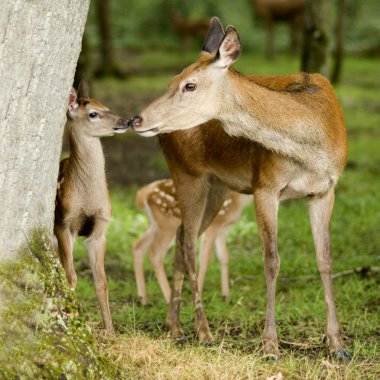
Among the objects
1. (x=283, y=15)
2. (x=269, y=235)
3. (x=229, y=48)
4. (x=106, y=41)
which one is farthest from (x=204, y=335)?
(x=283, y=15)

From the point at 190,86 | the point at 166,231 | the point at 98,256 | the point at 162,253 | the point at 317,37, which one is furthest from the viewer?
the point at 317,37

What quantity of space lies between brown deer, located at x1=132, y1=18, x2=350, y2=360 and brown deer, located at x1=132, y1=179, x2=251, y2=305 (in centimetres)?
118

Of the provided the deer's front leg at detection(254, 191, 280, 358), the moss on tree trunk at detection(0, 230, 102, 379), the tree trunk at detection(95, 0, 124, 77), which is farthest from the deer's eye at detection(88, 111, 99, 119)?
the tree trunk at detection(95, 0, 124, 77)

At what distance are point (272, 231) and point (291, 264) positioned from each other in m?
2.50

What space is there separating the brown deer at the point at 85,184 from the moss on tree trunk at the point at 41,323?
0.93 metres

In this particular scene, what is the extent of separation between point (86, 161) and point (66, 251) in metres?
0.58

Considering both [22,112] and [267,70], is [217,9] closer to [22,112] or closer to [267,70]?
[267,70]

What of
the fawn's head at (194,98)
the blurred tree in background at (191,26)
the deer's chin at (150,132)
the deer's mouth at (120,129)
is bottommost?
the blurred tree in background at (191,26)

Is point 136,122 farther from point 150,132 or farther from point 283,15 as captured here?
point 283,15

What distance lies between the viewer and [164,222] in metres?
7.95

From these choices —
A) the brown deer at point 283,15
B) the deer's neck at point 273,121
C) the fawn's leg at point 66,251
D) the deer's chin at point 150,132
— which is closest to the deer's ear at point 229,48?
the deer's neck at point 273,121

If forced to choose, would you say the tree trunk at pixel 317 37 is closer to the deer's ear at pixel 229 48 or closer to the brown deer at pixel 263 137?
the brown deer at pixel 263 137

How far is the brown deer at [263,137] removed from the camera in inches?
222

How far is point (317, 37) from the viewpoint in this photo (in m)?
11.0
